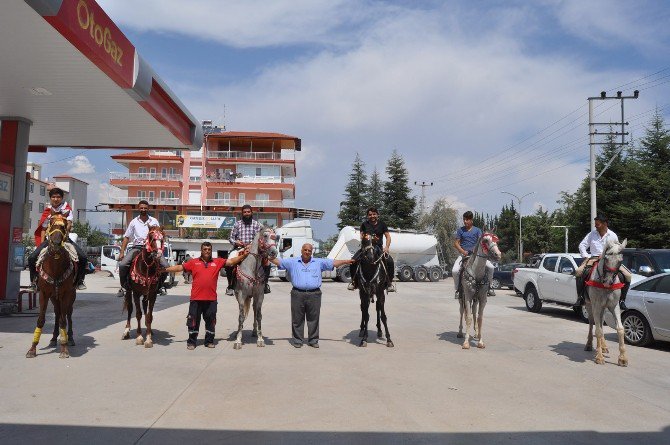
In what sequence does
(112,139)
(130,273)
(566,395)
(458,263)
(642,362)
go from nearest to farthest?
1. (566,395)
2. (642,362)
3. (130,273)
4. (458,263)
5. (112,139)

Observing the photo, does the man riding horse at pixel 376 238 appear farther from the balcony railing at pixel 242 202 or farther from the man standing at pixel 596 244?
the balcony railing at pixel 242 202

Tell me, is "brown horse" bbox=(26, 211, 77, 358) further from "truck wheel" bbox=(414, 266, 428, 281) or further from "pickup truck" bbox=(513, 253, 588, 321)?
"truck wheel" bbox=(414, 266, 428, 281)

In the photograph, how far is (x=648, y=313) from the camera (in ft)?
31.3

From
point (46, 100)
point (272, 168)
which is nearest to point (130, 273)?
point (46, 100)

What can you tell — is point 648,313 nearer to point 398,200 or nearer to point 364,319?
point 364,319

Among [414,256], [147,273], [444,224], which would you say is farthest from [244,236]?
[444,224]

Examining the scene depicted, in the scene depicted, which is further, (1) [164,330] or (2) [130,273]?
(1) [164,330]

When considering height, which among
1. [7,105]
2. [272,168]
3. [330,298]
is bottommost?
[330,298]

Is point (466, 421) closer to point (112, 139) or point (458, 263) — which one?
point (458, 263)

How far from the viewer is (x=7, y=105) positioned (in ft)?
40.7

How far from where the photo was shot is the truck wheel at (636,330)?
9625 mm

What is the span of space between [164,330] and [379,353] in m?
4.88

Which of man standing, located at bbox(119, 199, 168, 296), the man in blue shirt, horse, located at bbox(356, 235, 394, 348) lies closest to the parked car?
horse, located at bbox(356, 235, 394, 348)

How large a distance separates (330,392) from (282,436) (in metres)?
1.54
